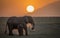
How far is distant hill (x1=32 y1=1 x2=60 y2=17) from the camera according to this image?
1833 mm

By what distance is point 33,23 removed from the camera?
71.5 inches

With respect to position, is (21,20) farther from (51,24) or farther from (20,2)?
(51,24)

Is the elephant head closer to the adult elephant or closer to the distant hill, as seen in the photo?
the adult elephant

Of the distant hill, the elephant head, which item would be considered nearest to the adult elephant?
the elephant head

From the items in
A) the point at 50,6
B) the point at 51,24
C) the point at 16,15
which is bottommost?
the point at 51,24

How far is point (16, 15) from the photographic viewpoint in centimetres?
183

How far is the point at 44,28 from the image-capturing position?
1.81 m

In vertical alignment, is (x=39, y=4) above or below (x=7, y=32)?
above

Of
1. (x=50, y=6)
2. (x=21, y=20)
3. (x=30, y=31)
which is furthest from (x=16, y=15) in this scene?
(x=50, y=6)

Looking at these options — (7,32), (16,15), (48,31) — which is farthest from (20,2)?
(48,31)

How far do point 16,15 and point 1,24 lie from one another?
29 centimetres

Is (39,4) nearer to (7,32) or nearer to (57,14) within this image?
(57,14)

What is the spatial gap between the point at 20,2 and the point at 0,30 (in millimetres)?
568

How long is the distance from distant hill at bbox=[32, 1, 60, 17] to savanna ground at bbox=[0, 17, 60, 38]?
0.07m
